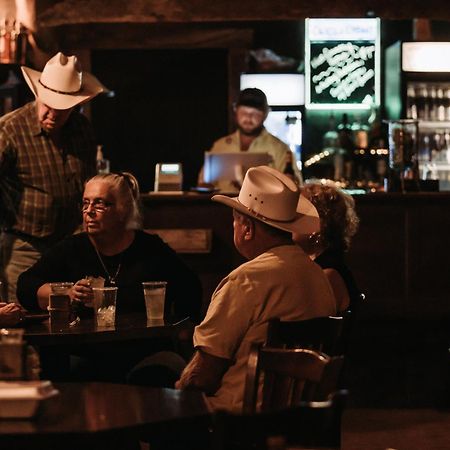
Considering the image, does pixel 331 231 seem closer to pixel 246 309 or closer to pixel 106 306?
pixel 106 306

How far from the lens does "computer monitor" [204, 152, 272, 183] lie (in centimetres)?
817

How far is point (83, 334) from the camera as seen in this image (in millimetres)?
3920

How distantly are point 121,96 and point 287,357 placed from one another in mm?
8920

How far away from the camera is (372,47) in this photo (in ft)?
35.8

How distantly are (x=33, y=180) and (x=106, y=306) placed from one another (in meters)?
2.09

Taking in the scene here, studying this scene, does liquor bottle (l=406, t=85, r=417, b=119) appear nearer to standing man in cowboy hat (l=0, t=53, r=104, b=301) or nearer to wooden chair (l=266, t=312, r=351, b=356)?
standing man in cowboy hat (l=0, t=53, r=104, b=301)

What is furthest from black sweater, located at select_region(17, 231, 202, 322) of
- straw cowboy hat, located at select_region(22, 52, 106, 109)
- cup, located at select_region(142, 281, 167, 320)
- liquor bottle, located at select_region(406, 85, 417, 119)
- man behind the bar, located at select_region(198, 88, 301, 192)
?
liquor bottle, located at select_region(406, 85, 417, 119)

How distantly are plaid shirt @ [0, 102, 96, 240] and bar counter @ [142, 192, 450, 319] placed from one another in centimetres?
134

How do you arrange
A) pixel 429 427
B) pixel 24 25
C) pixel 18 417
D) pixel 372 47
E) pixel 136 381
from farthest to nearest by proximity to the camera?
1. pixel 372 47
2. pixel 24 25
3. pixel 429 427
4. pixel 136 381
5. pixel 18 417

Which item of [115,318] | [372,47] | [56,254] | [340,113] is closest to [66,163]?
[56,254]

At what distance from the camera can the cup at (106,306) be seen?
4.16 meters

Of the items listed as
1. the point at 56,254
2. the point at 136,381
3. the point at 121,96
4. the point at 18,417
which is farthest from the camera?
the point at 121,96

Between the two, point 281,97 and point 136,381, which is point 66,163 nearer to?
point 136,381

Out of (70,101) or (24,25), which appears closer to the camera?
(70,101)
